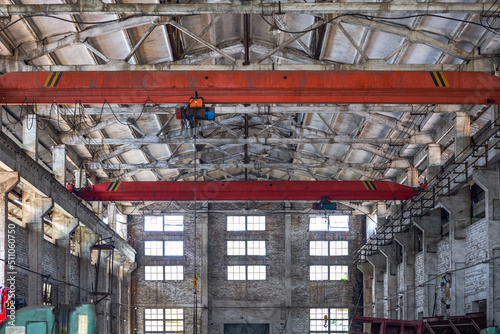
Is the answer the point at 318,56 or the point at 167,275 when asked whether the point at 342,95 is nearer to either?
the point at 318,56

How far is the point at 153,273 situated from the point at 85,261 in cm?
1113

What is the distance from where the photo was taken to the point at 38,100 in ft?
47.2

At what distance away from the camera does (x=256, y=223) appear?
37.0 metres

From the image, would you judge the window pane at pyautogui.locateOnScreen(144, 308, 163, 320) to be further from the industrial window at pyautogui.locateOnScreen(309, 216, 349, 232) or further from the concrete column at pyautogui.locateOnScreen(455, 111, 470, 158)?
the concrete column at pyautogui.locateOnScreen(455, 111, 470, 158)

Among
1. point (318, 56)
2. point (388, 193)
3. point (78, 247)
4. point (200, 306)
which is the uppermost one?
point (318, 56)

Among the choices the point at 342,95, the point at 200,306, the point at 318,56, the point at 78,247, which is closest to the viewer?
the point at 342,95

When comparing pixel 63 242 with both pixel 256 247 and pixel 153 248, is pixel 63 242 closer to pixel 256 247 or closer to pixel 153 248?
pixel 153 248

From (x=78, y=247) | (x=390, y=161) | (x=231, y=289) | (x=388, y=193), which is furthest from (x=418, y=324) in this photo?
(x=231, y=289)

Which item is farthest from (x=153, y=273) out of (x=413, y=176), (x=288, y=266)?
(x=413, y=176)

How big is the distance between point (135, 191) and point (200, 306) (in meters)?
12.7

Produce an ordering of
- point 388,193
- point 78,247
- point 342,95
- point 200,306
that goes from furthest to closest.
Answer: point 200,306
point 78,247
point 388,193
point 342,95

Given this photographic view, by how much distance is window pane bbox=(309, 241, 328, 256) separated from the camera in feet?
121

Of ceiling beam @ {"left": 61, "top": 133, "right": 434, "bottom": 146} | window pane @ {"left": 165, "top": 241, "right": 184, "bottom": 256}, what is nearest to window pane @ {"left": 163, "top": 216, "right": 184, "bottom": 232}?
window pane @ {"left": 165, "top": 241, "right": 184, "bottom": 256}

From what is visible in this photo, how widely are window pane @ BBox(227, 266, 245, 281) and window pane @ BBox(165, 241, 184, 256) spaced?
108 inches
